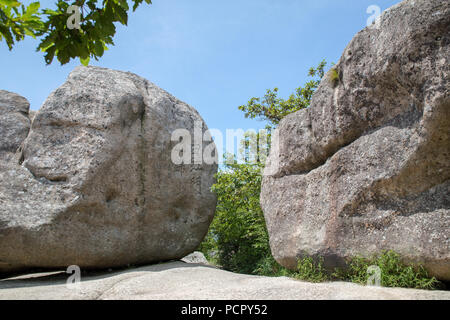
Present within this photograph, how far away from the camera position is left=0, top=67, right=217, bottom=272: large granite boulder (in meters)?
7.11

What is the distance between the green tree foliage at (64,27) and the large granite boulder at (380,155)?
364cm

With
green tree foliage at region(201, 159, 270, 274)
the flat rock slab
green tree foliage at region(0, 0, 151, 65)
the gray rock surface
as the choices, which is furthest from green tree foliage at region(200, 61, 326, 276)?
green tree foliage at region(0, 0, 151, 65)

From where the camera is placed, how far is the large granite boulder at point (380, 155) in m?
4.81

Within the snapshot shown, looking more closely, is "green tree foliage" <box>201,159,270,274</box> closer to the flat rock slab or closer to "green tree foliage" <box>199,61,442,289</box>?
"green tree foliage" <box>199,61,442,289</box>

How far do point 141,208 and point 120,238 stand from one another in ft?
2.60

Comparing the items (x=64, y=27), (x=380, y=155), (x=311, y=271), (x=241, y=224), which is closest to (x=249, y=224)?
(x=241, y=224)

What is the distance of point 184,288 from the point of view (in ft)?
18.3

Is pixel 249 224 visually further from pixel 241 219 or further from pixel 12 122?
pixel 12 122

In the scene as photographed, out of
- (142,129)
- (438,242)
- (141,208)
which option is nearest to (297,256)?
(438,242)

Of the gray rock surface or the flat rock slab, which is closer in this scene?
the flat rock slab

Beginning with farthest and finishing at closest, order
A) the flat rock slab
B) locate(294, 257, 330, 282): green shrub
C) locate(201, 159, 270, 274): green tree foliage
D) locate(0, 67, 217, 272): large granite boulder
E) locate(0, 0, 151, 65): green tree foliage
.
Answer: locate(201, 159, 270, 274): green tree foliage
locate(0, 67, 217, 272): large granite boulder
locate(294, 257, 330, 282): green shrub
the flat rock slab
locate(0, 0, 151, 65): green tree foliage

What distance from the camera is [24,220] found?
692cm

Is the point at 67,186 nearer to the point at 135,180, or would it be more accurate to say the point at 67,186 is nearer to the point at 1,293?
the point at 135,180

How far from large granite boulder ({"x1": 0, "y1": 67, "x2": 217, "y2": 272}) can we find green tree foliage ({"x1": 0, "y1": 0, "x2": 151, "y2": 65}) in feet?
15.0
